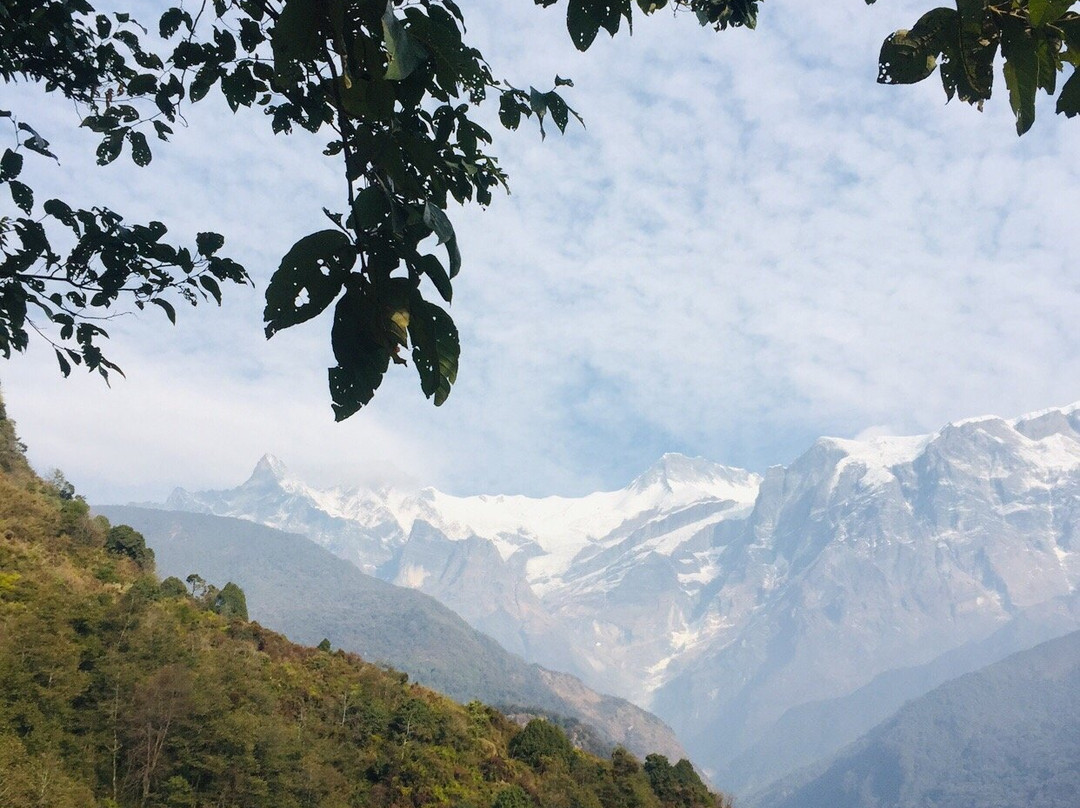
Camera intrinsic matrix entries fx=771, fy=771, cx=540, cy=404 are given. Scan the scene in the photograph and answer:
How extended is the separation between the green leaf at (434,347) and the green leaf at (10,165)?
295 cm

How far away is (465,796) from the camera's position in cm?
3050

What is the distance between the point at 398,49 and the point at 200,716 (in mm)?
27757

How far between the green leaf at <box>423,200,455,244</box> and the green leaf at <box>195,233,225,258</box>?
100 inches

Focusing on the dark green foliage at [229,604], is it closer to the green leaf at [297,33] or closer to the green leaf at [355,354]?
the green leaf at [355,354]

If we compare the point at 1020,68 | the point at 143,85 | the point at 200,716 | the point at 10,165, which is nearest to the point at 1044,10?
the point at 1020,68

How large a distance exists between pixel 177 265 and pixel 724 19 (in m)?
2.81

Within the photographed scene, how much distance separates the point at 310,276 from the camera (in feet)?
5.15

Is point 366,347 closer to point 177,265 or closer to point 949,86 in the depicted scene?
point 949,86

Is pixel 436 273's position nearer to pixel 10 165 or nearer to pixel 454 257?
pixel 454 257

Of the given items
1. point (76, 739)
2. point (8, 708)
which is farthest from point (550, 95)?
point (76, 739)

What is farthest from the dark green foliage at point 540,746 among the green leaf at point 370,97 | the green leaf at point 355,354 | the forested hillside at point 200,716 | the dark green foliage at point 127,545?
the green leaf at point 370,97

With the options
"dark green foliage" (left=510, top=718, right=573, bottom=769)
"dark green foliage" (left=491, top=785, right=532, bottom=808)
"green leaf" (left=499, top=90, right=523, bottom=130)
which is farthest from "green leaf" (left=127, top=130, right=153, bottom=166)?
"dark green foliage" (left=510, top=718, right=573, bottom=769)

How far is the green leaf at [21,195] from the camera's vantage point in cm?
359

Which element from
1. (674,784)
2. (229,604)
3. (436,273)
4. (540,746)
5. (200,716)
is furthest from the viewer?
(229,604)
